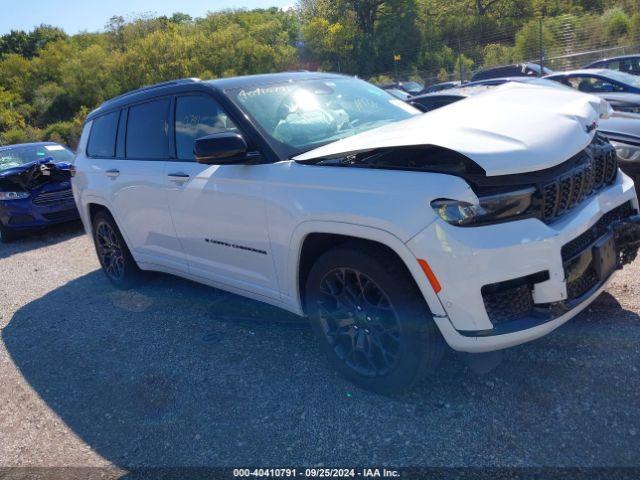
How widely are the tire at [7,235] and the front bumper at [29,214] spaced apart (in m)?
0.11

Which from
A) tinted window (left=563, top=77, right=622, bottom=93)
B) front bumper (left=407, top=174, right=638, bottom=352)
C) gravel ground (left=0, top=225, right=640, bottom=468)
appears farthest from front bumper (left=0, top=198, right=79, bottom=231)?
tinted window (left=563, top=77, right=622, bottom=93)

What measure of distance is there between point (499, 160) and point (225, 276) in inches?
82.4

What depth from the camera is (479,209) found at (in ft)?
8.25

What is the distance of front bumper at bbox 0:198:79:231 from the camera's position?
8516mm

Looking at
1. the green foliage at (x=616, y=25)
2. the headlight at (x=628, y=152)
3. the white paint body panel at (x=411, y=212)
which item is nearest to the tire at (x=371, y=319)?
the white paint body panel at (x=411, y=212)

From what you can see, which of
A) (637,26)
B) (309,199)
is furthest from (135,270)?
(637,26)

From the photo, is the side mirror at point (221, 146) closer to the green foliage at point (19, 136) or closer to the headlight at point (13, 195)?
the headlight at point (13, 195)

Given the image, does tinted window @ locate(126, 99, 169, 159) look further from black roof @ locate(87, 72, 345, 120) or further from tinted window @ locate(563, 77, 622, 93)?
tinted window @ locate(563, 77, 622, 93)

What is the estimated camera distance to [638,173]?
15.8 ft

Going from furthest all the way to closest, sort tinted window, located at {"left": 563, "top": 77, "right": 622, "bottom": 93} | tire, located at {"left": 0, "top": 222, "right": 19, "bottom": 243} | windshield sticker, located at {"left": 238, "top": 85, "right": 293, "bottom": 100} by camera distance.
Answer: tinted window, located at {"left": 563, "top": 77, "right": 622, "bottom": 93}, tire, located at {"left": 0, "top": 222, "right": 19, "bottom": 243}, windshield sticker, located at {"left": 238, "top": 85, "right": 293, "bottom": 100}

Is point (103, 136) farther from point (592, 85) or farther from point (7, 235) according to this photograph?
point (592, 85)

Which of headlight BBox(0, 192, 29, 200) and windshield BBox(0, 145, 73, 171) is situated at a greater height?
windshield BBox(0, 145, 73, 171)

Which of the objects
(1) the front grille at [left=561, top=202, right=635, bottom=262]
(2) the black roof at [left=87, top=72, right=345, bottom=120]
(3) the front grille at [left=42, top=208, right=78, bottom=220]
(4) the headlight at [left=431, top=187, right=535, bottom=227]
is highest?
(2) the black roof at [left=87, top=72, right=345, bottom=120]

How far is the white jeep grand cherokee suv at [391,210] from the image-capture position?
2533mm
